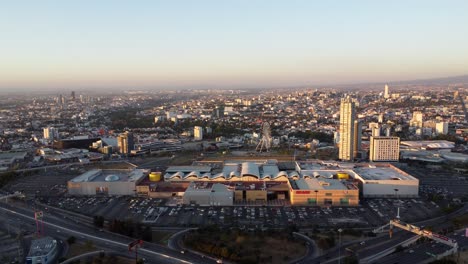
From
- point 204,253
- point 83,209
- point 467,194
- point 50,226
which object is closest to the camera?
point 204,253

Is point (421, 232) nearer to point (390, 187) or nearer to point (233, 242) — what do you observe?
point (390, 187)

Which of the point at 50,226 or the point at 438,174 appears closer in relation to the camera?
the point at 50,226

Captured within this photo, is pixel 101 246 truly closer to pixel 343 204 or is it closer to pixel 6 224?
pixel 6 224

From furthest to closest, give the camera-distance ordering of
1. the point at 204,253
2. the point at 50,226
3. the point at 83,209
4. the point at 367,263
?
the point at 83,209 → the point at 50,226 → the point at 204,253 → the point at 367,263

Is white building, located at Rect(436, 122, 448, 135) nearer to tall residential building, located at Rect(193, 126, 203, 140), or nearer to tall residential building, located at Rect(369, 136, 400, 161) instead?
tall residential building, located at Rect(369, 136, 400, 161)

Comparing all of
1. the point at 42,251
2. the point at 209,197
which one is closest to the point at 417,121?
the point at 209,197

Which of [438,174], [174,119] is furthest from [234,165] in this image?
[174,119]

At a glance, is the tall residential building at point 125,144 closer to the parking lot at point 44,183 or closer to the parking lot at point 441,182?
the parking lot at point 44,183
